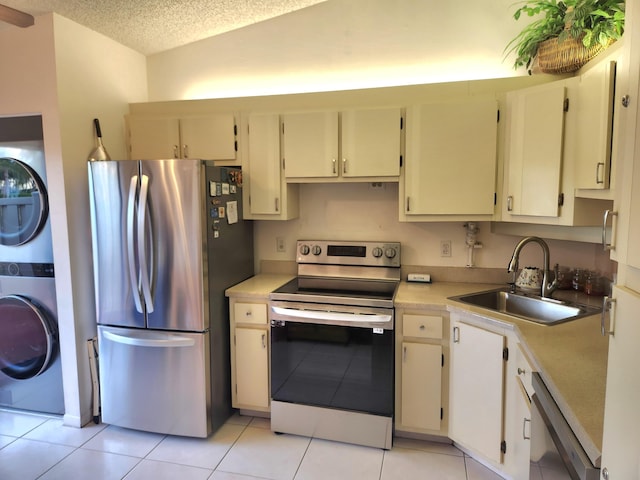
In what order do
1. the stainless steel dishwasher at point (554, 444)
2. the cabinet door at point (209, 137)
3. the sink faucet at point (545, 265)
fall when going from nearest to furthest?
the stainless steel dishwasher at point (554, 444)
the sink faucet at point (545, 265)
the cabinet door at point (209, 137)

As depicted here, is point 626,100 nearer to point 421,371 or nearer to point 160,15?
point 421,371

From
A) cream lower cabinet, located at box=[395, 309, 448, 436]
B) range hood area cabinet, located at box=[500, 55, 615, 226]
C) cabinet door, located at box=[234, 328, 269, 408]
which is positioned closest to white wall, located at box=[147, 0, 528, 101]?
range hood area cabinet, located at box=[500, 55, 615, 226]

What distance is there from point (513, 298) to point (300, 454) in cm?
152

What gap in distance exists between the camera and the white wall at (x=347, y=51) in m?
2.69

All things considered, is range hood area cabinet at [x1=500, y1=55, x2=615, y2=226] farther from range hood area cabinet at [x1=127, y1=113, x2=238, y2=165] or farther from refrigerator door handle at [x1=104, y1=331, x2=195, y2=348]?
refrigerator door handle at [x1=104, y1=331, x2=195, y2=348]

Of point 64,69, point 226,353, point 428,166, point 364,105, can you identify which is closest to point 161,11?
point 64,69

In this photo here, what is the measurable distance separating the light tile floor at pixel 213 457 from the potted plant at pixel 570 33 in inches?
85.5

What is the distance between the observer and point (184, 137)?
2885mm

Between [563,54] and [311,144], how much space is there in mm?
1442

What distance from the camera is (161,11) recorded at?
103 inches

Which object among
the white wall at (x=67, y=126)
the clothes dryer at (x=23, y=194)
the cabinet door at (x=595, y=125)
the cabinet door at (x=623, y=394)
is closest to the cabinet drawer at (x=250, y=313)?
the white wall at (x=67, y=126)

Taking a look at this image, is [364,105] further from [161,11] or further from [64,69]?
[64,69]

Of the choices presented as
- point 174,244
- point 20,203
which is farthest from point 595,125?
point 20,203

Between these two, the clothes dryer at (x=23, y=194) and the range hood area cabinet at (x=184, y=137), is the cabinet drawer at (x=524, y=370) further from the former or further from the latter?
the clothes dryer at (x=23, y=194)
